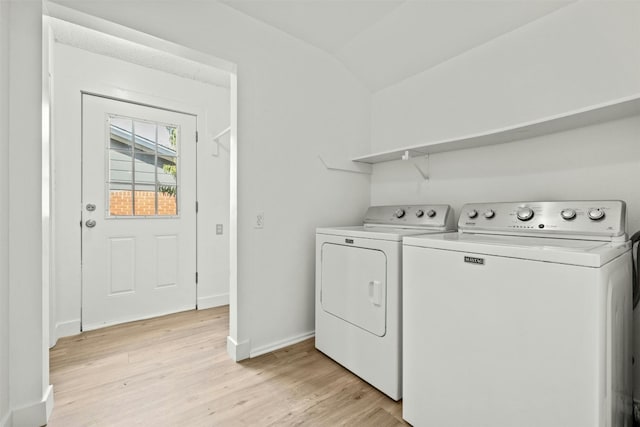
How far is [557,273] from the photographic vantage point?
90cm

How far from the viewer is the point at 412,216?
1.98 meters

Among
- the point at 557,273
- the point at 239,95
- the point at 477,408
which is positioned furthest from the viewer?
the point at 239,95

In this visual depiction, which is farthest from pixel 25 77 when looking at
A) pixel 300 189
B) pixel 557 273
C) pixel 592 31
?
pixel 592 31

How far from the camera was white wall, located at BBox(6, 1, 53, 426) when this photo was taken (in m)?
1.26

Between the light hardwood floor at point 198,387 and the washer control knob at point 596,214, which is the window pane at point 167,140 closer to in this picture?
the light hardwood floor at point 198,387

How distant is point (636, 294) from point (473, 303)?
0.83m

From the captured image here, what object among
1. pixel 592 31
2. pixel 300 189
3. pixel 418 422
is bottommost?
pixel 418 422

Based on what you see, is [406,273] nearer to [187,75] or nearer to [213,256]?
[213,256]

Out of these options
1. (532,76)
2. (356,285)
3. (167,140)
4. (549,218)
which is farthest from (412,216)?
(167,140)

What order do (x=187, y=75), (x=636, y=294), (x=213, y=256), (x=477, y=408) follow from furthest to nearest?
(x=213, y=256) → (x=187, y=75) → (x=636, y=294) → (x=477, y=408)

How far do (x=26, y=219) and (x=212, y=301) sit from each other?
6.36ft

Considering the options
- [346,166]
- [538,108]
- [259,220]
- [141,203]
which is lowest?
[259,220]

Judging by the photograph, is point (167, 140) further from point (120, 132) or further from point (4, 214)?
point (4, 214)

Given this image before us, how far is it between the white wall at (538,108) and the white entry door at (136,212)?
2.16 metres
